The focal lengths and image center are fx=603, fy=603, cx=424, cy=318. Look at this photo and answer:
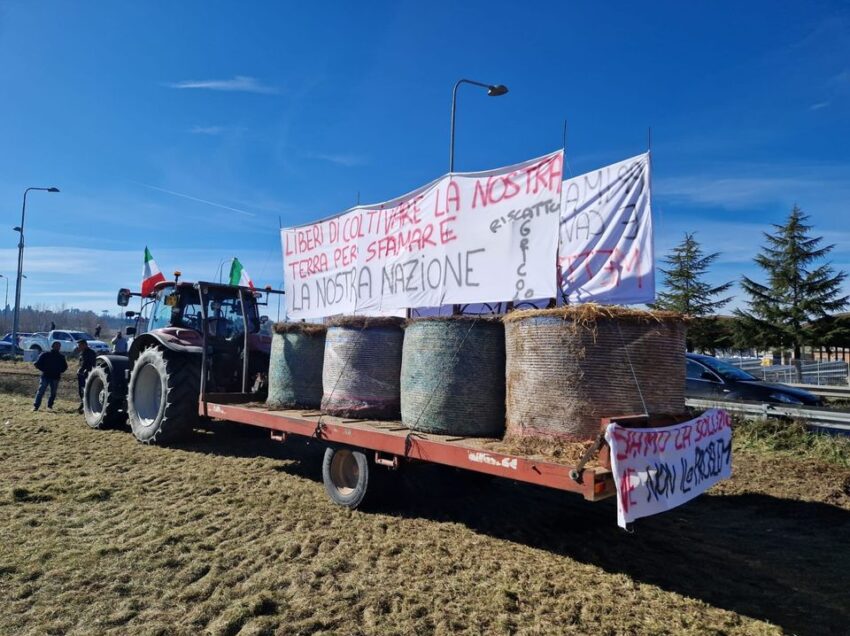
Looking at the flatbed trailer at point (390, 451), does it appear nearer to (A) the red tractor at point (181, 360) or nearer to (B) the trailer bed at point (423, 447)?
(B) the trailer bed at point (423, 447)

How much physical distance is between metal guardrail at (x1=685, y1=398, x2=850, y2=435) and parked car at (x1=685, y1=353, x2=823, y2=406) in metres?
0.67

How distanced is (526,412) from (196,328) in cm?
618

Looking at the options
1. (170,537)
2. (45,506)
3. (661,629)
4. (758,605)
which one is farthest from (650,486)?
(45,506)

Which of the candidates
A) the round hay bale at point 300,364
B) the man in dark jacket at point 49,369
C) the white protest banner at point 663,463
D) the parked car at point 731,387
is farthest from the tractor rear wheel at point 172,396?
the parked car at point 731,387

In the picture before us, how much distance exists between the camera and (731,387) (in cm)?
991

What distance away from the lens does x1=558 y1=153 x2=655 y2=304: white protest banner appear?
14.7ft

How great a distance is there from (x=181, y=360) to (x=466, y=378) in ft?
15.3

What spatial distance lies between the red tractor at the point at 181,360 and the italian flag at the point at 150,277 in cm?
20

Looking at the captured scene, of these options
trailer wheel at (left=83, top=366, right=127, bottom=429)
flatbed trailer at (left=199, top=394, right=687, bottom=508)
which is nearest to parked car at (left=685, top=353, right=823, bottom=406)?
flatbed trailer at (left=199, top=394, right=687, bottom=508)

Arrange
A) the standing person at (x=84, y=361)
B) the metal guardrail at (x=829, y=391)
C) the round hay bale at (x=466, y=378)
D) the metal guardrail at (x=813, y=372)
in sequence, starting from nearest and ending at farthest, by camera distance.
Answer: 1. the round hay bale at (x=466, y=378)
2. the standing person at (x=84, y=361)
3. the metal guardrail at (x=829, y=391)
4. the metal guardrail at (x=813, y=372)

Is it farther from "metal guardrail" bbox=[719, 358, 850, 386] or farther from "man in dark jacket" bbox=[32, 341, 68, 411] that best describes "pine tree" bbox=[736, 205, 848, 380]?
"man in dark jacket" bbox=[32, 341, 68, 411]

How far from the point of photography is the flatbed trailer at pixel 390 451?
3.50 meters

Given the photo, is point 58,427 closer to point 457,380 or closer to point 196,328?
point 196,328

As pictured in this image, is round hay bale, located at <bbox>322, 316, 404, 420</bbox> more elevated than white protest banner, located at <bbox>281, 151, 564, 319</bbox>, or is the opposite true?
white protest banner, located at <bbox>281, 151, 564, 319</bbox>
